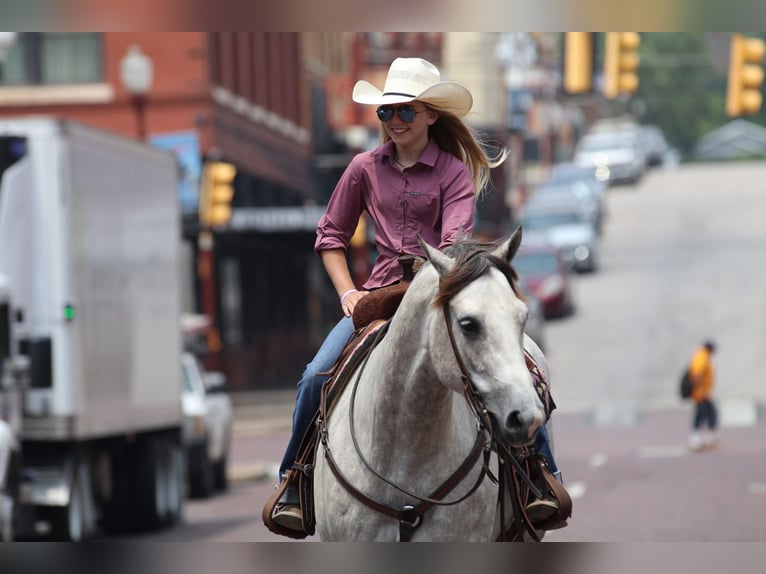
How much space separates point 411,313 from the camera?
6.66 metres

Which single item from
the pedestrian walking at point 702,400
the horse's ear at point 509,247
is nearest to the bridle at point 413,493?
the horse's ear at point 509,247

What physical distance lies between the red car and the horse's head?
36277 millimetres

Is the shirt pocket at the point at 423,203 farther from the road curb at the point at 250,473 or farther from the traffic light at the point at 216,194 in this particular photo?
the traffic light at the point at 216,194

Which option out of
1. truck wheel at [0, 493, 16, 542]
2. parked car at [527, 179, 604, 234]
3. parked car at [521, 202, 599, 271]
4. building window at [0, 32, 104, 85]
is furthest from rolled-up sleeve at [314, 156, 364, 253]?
parked car at [527, 179, 604, 234]

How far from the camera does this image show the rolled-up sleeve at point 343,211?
295 inches

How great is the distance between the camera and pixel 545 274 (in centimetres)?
4394

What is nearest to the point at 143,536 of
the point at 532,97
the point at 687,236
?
the point at 687,236

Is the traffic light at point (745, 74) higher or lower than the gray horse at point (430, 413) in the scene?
higher

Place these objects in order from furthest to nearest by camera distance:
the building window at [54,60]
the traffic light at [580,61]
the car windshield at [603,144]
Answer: the car windshield at [603,144]
the building window at [54,60]
the traffic light at [580,61]

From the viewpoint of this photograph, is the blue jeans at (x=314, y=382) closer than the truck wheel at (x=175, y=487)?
Yes

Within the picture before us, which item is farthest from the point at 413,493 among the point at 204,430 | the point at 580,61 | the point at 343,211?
the point at 580,61

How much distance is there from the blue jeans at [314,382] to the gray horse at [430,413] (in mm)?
209

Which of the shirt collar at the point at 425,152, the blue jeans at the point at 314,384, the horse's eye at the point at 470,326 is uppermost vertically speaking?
the shirt collar at the point at 425,152
